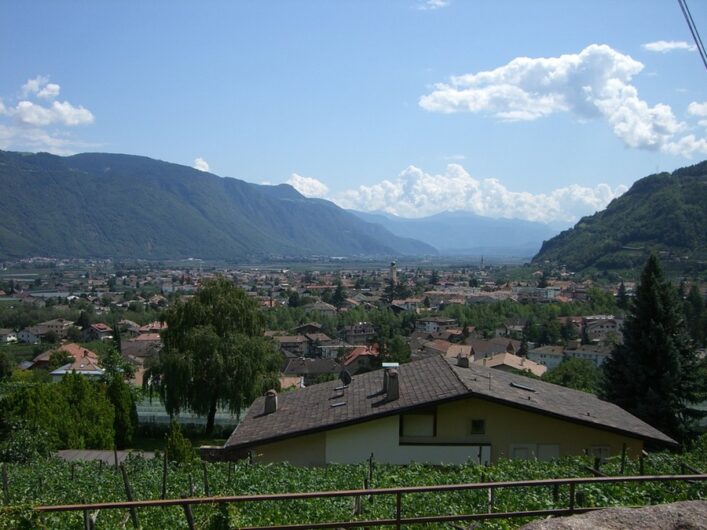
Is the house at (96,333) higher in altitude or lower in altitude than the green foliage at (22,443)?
lower

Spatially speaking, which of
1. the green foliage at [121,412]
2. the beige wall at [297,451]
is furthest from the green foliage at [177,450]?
the green foliage at [121,412]

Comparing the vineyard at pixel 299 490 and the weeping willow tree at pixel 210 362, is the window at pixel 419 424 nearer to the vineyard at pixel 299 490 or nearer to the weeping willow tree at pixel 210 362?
the vineyard at pixel 299 490

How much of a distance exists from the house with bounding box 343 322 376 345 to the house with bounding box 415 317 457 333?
799cm

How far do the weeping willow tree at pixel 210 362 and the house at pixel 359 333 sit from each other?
74.7m

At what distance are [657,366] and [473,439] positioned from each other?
13.0 m

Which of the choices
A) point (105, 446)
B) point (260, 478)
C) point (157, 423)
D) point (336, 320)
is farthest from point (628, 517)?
point (336, 320)

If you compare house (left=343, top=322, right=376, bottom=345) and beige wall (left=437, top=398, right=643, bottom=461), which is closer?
beige wall (left=437, top=398, right=643, bottom=461)

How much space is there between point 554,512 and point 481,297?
493 ft

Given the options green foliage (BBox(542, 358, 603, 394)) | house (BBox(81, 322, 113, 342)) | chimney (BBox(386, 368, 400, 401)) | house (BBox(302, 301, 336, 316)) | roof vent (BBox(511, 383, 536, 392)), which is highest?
chimney (BBox(386, 368, 400, 401))

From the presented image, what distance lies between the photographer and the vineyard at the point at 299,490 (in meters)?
9.07

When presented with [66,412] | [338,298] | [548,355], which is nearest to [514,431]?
[66,412]

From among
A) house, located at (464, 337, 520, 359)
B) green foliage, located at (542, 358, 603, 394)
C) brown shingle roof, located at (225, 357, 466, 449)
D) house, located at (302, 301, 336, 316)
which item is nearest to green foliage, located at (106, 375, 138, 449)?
brown shingle roof, located at (225, 357, 466, 449)

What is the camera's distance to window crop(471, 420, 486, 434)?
645 inches

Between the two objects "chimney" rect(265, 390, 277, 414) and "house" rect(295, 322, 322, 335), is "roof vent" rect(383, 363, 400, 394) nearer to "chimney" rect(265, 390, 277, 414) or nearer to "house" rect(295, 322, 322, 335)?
"chimney" rect(265, 390, 277, 414)
